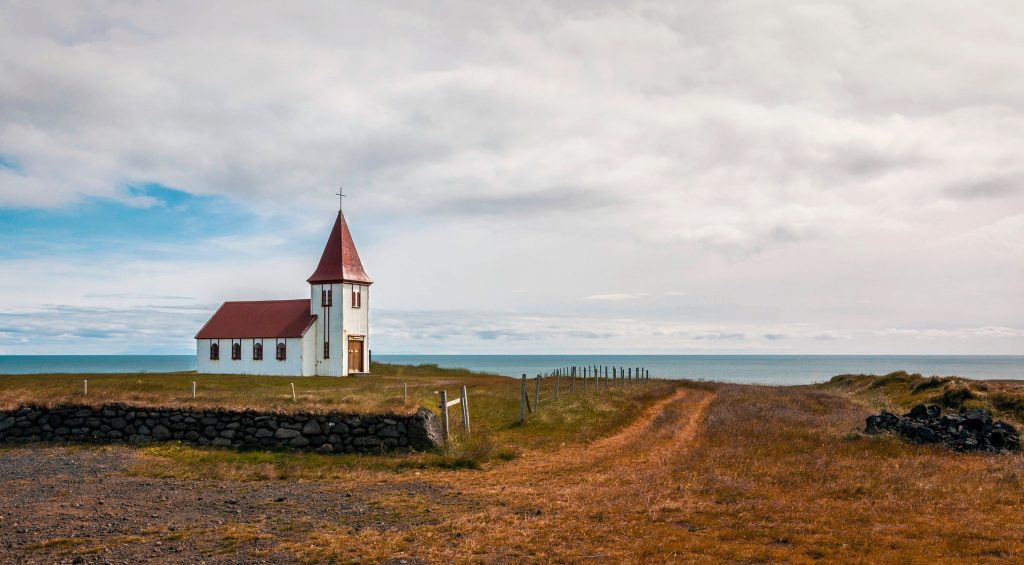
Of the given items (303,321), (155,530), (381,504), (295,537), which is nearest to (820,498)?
(381,504)

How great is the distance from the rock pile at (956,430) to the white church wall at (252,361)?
155 ft

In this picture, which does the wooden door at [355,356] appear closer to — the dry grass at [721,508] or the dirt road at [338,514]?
the dry grass at [721,508]

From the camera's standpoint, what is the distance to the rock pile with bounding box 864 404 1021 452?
67.5ft

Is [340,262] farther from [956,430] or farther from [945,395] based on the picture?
[956,430]

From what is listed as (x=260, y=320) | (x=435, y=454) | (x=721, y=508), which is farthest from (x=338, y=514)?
(x=260, y=320)

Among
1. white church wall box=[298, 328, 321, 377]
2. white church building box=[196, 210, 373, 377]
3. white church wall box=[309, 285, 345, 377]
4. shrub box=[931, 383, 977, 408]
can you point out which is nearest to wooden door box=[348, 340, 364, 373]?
white church building box=[196, 210, 373, 377]

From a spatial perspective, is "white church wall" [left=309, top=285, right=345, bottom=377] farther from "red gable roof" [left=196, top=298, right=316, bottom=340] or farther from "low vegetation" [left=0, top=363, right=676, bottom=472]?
"low vegetation" [left=0, top=363, right=676, bottom=472]

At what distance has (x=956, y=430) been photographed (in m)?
21.5

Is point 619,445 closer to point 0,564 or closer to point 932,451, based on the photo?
point 932,451

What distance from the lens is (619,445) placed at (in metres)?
21.9

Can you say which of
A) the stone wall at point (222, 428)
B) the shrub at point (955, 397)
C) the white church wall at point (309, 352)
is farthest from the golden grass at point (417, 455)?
the white church wall at point (309, 352)

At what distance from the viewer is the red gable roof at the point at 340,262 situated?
62.1m

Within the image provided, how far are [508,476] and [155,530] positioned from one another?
773 centimetres

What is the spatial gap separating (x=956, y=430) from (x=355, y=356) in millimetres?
48775
